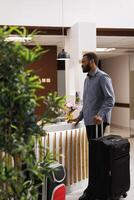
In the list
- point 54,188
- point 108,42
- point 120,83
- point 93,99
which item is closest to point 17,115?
point 54,188

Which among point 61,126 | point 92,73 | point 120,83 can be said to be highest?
point 92,73

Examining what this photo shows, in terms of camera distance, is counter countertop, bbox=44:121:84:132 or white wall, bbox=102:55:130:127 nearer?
counter countertop, bbox=44:121:84:132

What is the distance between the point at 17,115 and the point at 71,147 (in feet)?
8.98

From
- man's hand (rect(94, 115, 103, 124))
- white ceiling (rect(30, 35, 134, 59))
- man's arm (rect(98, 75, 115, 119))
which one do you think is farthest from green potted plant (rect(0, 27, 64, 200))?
white ceiling (rect(30, 35, 134, 59))

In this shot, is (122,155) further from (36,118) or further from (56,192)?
(36,118)

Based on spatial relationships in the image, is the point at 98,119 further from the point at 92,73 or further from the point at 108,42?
the point at 108,42

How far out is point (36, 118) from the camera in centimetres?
165

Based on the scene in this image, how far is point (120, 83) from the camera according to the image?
472 inches

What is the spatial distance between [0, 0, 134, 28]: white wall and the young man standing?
2526mm

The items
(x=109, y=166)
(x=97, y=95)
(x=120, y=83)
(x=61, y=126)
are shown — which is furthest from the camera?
(x=120, y=83)

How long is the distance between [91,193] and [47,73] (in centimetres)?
611

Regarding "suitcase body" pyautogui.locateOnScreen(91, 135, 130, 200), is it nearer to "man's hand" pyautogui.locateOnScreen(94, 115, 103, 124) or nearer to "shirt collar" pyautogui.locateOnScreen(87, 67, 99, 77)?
"man's hand" pyautogui.locateOnScreen(94, 115, 103, 124)

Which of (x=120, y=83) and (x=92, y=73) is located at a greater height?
(x=92, y=73)

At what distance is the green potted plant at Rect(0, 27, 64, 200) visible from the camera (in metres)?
1.55
